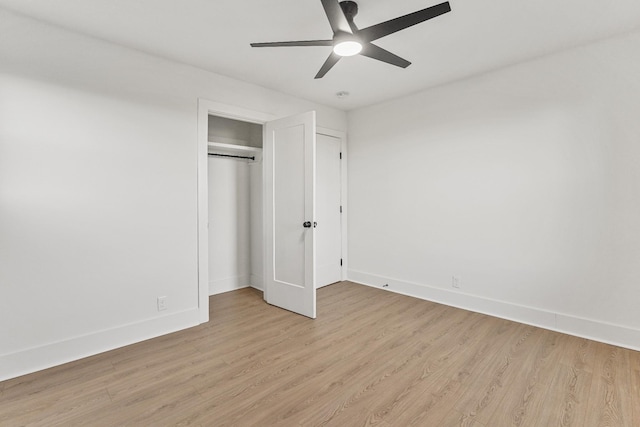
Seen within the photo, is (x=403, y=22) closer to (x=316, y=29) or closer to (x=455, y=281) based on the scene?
(x=316, y=29)

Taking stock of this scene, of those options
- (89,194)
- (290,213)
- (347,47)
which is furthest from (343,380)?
(89,194)

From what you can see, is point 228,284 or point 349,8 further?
point 228,284

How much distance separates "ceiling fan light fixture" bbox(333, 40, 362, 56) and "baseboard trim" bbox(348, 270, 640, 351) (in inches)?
113

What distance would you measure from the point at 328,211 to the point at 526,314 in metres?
2.67

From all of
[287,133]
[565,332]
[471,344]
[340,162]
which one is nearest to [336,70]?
[287,133]

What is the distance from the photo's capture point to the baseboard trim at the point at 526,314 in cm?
252

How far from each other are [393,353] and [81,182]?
291cm

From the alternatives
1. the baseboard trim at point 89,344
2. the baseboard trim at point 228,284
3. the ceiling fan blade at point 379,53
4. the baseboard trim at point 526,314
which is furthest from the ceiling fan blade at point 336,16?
the baseboard trim at point 228,284

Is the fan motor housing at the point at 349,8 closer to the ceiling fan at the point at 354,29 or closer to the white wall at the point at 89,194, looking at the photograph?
the ceiling fan at the point at 354,29

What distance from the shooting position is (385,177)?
420 centimetres

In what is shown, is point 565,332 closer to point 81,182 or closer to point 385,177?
point 385,177

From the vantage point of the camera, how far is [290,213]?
134 inches

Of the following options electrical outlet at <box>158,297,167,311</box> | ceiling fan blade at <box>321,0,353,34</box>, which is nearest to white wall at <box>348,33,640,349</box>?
ceiling fan blade at <box>321,0,353,34</box>

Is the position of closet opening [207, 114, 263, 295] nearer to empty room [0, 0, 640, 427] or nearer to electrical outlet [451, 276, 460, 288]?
empty room [0, 0, 640, 427]
